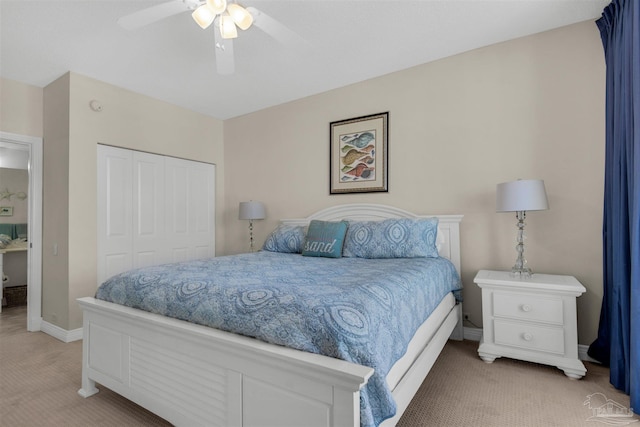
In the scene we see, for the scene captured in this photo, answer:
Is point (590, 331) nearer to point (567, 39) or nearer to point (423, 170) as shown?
point (423, 170)

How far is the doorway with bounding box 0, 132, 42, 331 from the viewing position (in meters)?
3.30

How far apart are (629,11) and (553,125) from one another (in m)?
0.84

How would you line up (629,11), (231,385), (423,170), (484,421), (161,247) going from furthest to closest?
(161,247) → (423,170) → (629,11) → (484,421) → (231,385)

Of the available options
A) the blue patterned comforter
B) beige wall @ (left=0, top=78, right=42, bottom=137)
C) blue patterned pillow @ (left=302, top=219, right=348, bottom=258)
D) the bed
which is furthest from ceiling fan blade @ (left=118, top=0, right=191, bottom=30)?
beige wall @ (left=0, top=78, right=42, bottom=137)

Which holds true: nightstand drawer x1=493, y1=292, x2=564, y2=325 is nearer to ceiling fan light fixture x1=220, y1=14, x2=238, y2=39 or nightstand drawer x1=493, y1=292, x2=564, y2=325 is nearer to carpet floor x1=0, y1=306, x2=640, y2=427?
carpet floor x1=0, y1=306, x2=640, y2=427

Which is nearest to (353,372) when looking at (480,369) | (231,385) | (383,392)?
(383,392)

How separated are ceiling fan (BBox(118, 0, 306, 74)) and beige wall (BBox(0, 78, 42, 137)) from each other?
232 centimetres

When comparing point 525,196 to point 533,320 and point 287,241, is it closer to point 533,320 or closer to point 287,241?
point 533,320

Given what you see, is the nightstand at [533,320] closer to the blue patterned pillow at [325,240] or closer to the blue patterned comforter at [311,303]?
the blue patterned comforter at [311,303]

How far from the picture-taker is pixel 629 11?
1883 millimetres

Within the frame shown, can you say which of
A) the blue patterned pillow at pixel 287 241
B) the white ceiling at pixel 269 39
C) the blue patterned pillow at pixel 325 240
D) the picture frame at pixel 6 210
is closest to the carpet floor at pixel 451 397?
the blue patterned pillow at pixel 325 240

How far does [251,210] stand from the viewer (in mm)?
3959

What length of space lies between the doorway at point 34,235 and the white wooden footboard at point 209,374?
1.98 metres

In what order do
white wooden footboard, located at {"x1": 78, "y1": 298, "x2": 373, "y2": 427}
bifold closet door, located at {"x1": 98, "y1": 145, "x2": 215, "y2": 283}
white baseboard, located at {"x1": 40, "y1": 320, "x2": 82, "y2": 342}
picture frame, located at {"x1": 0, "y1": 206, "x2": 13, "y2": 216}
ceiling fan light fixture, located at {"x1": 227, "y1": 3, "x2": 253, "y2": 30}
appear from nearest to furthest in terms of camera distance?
1. white wooden footboard, located at {"x1": 78, "y1": 298, "x2": 373, "y2": 427}
2. ceiling fan light fixture, located at {"x1": 227, "y1": 3, "x2": 253, "y2": 30}
3. white baseboard, located at {"x1": 40, "y1": 320, "x2": 82, "y2": 342}
4. bifold closet door, located at {"x1": 98, "y1": 145, "x2": 215, "y2": 283}
5. picture frame, located at {"x1": 0, "y1": 206, "x2": 13, "y2": 216}
